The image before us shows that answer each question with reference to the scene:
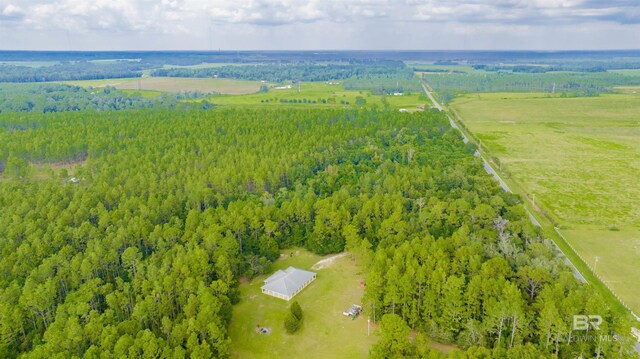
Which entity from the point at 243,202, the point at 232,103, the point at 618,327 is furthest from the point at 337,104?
the point at 618,327

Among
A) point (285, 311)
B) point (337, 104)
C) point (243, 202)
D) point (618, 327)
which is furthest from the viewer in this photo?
point (337, 104)

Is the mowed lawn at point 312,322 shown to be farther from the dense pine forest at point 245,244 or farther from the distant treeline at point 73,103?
the distant treeline at point 73,103

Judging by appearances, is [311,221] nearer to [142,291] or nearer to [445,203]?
[445,203]

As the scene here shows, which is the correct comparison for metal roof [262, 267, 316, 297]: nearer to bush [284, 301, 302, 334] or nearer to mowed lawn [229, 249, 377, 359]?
mowed lawn [229, 249, 377, 359]

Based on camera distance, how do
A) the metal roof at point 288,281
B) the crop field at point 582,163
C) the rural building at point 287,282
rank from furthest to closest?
the crop field at point 582,163 < the metal roof at point 288,281 < the rural building at point 287,282

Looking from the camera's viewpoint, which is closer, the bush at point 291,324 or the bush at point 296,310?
the bush at point 291,324

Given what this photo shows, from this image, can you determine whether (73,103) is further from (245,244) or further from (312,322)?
(312,322)

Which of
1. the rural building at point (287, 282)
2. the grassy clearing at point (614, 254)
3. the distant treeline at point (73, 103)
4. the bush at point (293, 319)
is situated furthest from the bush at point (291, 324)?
the distant treeline at point (73, 103)
